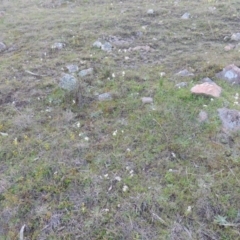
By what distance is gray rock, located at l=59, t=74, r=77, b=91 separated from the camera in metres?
4.49

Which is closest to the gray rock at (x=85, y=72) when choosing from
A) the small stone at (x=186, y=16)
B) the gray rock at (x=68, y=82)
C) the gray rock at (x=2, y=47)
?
the gray rock at (x=68, y=82)

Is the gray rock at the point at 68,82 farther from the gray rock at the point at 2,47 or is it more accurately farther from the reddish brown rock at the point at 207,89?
the gray rock at the point at 2,47

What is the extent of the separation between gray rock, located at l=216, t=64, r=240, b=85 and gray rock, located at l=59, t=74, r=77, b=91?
81.0 inches

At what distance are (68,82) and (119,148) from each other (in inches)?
57.5

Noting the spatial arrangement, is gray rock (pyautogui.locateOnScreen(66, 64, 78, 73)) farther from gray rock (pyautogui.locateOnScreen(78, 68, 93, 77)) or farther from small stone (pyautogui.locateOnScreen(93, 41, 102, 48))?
small stone (pyautogui.locateOnScreen(93, 41, 102, 48))

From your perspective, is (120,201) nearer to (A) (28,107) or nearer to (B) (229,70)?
(A) (28,107)

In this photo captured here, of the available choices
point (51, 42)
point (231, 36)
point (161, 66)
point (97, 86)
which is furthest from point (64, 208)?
point (231, 36)

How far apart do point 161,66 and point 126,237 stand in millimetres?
3015

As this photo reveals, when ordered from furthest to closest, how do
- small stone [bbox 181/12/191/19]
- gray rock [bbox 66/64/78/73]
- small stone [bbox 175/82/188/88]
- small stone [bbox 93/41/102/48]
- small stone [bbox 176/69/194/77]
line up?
small stone [bbox 181/12/191/19] → small stone [bbox 93/41/102/48] → gray rock [bbox 66/64/78/73] → small stone [bbox 176/69/194/77] → small stone [bbox 175/82/188/88]

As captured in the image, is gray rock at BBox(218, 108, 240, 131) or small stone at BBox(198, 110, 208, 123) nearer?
gray rock at BBox(218, 108, 240, 131)

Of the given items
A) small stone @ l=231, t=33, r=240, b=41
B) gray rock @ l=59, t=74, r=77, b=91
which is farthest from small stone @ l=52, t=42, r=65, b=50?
small stone @ l=231, t=33, r=240, b=41

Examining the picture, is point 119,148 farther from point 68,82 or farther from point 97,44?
point 97,44

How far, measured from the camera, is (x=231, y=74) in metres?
4.52

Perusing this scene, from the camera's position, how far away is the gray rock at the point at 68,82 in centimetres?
449
